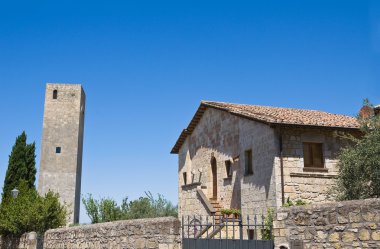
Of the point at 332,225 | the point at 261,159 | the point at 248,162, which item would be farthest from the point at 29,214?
the point at 332,225

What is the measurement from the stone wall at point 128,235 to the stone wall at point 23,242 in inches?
176

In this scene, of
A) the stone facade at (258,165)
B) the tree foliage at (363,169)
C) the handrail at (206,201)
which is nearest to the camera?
the tree foliage at (363,169)

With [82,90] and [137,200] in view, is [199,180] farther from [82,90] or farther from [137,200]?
[82,90]

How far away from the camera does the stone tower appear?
136ft

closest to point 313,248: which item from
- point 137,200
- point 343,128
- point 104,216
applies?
point 343,128

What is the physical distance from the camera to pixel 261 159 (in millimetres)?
19109

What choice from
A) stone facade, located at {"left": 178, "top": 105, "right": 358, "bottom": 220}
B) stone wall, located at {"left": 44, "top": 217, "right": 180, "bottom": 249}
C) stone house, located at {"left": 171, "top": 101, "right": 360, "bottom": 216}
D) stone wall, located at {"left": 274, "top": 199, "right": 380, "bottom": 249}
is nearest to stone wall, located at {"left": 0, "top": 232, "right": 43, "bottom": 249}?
stone wall, located at {"left": 44, "top": 217, "right": 180, "bottom": 249}

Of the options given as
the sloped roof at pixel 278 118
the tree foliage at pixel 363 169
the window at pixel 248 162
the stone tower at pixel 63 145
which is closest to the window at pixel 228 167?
the window at pixel 248 162

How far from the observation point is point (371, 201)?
6941 millimetres

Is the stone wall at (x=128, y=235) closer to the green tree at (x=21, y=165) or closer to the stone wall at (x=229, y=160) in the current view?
the stone wall at (x=229, y=160)

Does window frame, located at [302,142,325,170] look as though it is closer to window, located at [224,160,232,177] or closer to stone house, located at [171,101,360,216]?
stone house, located at [171,101,360,216]

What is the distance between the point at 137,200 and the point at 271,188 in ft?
66.5

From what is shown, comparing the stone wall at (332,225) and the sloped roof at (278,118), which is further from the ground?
the sloped roof at (278,118)

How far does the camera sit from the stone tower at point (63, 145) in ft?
136
